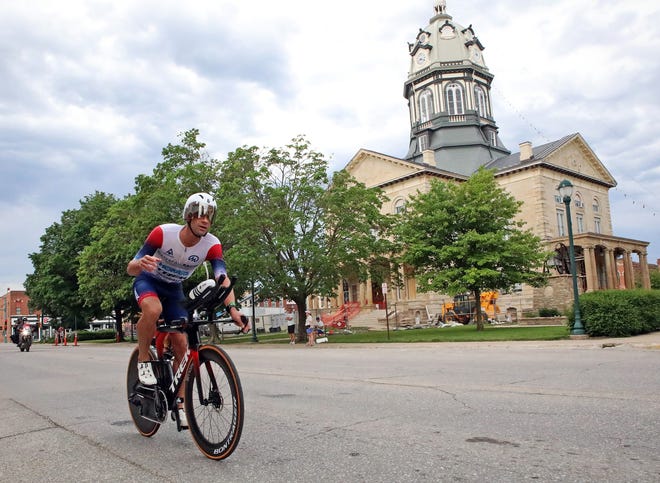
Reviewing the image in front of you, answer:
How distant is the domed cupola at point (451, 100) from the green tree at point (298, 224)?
3113cm

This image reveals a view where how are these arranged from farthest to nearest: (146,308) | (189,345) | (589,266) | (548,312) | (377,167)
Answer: (377,167), (589,266), (548,312), (146,308), (189,345)

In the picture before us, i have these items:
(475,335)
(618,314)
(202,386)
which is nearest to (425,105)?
(475,335)

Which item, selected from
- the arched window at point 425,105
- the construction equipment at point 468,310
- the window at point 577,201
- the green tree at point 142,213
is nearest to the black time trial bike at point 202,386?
the green tree at point 142,213

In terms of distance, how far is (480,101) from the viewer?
61969 millimetres

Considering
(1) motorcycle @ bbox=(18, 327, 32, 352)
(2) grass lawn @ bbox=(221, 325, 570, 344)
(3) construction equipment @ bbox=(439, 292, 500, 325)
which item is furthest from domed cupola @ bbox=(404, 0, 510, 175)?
(1) motorcycle @ bbox=(18, 327, 32, 352)

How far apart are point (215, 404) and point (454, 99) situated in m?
61.1

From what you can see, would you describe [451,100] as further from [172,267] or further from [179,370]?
[179,370]

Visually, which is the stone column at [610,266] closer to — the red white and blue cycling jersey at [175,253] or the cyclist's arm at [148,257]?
the red white and blue cycling jersey at [175,253]

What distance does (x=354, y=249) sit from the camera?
90.6 feet

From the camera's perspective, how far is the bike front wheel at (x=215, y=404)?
13.1 feet

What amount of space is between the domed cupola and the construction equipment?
18.6 meters

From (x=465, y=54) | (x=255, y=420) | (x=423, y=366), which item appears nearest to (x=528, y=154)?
(x=465, y=54)

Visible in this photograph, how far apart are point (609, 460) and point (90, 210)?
2039 inches

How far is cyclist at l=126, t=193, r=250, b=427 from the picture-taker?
4465 mm
